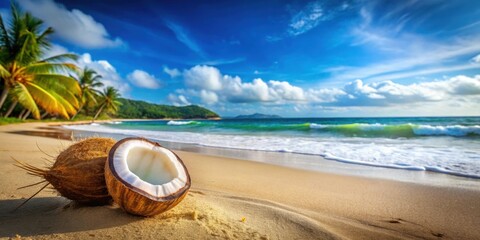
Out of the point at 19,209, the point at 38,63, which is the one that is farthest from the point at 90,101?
the point at 19,209

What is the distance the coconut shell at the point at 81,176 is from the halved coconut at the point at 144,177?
0.27 meters

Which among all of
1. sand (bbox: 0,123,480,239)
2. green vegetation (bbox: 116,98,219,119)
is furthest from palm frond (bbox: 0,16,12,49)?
green vegetation (bbox: 116,98,219,119)

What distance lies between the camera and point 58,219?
2246mm

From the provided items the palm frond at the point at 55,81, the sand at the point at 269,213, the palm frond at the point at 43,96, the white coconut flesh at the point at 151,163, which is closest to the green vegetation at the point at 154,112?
the palm frond at the point at 55,81

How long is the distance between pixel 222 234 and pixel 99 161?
49.9 inches

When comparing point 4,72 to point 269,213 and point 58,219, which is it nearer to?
point 58,219

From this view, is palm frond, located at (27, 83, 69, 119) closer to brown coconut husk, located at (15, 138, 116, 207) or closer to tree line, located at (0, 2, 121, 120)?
tree line, located at (0, 2, 121, 120)

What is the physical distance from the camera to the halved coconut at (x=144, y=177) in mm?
1917

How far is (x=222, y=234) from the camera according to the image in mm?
2078

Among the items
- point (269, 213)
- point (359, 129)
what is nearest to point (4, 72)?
point (269, 213)

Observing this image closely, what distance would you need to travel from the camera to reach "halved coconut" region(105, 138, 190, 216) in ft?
6.29

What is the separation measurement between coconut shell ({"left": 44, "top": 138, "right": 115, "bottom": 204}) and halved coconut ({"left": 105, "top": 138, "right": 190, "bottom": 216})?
0.27m

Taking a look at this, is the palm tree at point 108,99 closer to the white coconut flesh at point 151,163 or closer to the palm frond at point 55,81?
the palm frond at point 55,81

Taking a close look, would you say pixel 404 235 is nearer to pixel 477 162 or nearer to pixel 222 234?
pixel 222 234
